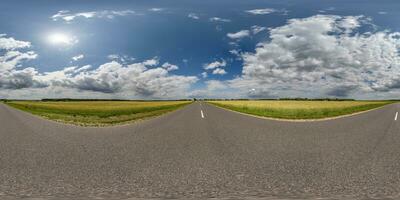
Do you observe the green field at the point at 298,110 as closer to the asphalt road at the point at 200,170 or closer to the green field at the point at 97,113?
the green field at the point at 97,113

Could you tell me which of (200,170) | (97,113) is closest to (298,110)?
(97,113)

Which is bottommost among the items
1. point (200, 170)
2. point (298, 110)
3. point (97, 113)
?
point (97, 113)

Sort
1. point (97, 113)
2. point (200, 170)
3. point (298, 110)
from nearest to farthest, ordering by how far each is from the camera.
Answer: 1. point (200, 170)
2. point (298, 110)
3. point (97, 113)

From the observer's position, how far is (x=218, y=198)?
220 inches

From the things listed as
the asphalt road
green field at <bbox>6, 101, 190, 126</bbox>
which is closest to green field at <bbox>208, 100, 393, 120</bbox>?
green field at <bbox>6, 101, 190, 126</bbox>

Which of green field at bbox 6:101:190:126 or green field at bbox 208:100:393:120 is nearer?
green field at bbox 6:101:190:126

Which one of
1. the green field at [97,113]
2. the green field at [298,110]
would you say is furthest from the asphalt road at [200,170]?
the green field at [298,110]

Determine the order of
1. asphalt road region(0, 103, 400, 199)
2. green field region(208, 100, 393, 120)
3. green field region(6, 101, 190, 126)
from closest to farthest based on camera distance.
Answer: asphalt road region(0, 103, 400, 199) < green field region(6, 101, 190, 126) < green field region(208, 100, 393, 120)

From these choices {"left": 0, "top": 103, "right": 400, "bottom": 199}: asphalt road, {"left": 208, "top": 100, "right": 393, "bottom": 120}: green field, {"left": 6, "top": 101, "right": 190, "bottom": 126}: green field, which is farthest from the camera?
{"left": 208, "top": 100, "right": 393, "bottom": 120}: green field

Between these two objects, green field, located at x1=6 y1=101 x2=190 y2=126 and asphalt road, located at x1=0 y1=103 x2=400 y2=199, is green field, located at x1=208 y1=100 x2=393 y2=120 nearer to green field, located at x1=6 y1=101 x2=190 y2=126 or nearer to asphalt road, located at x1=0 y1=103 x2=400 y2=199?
green field, located at x1=6 y1=101 x2=190 y2=126

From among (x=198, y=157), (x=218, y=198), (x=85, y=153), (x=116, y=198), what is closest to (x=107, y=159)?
(x=85, y=153)

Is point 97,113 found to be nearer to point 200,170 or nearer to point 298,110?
point 298,110

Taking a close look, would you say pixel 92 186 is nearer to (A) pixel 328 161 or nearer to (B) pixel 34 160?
(B) pixel 34 160

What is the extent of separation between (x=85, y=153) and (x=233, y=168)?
14.0 ft
